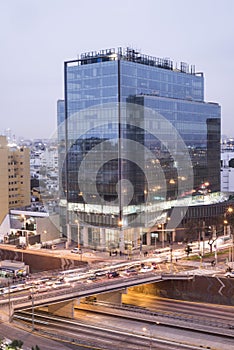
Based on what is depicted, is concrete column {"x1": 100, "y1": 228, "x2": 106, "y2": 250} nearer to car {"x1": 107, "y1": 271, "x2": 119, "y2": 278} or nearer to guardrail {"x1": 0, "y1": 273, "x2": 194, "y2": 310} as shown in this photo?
car {"x1": 107, "y1": 271, "x2": 119, "y2": 278}

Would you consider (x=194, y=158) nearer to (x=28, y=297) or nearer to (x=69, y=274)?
(x=69, y=274)

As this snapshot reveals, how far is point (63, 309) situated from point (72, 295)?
130cm

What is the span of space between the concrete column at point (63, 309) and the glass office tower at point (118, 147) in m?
12.9

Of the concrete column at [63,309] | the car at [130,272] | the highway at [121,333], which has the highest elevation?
the car at [130,272]

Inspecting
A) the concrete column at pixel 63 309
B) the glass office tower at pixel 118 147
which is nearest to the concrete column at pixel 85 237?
the glass office tower at pixel 118 147

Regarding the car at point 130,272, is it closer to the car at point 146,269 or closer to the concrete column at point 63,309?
the car at point 146,269

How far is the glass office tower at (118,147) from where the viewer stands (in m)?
46.5

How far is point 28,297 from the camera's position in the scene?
32.5 metres

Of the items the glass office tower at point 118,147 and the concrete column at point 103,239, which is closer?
the glass office tower at point 118,147

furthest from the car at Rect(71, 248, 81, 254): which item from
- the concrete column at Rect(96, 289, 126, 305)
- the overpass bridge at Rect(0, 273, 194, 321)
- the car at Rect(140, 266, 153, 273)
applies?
the concrete column at Rect(96, 289, 126, 305)

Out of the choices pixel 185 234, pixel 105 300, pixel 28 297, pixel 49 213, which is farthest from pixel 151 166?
pixel 28 297

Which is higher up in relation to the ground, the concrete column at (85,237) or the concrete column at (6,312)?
the concrete column at (85,237)

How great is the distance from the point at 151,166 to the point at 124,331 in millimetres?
19808

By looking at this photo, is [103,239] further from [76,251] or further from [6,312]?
[6,312]
